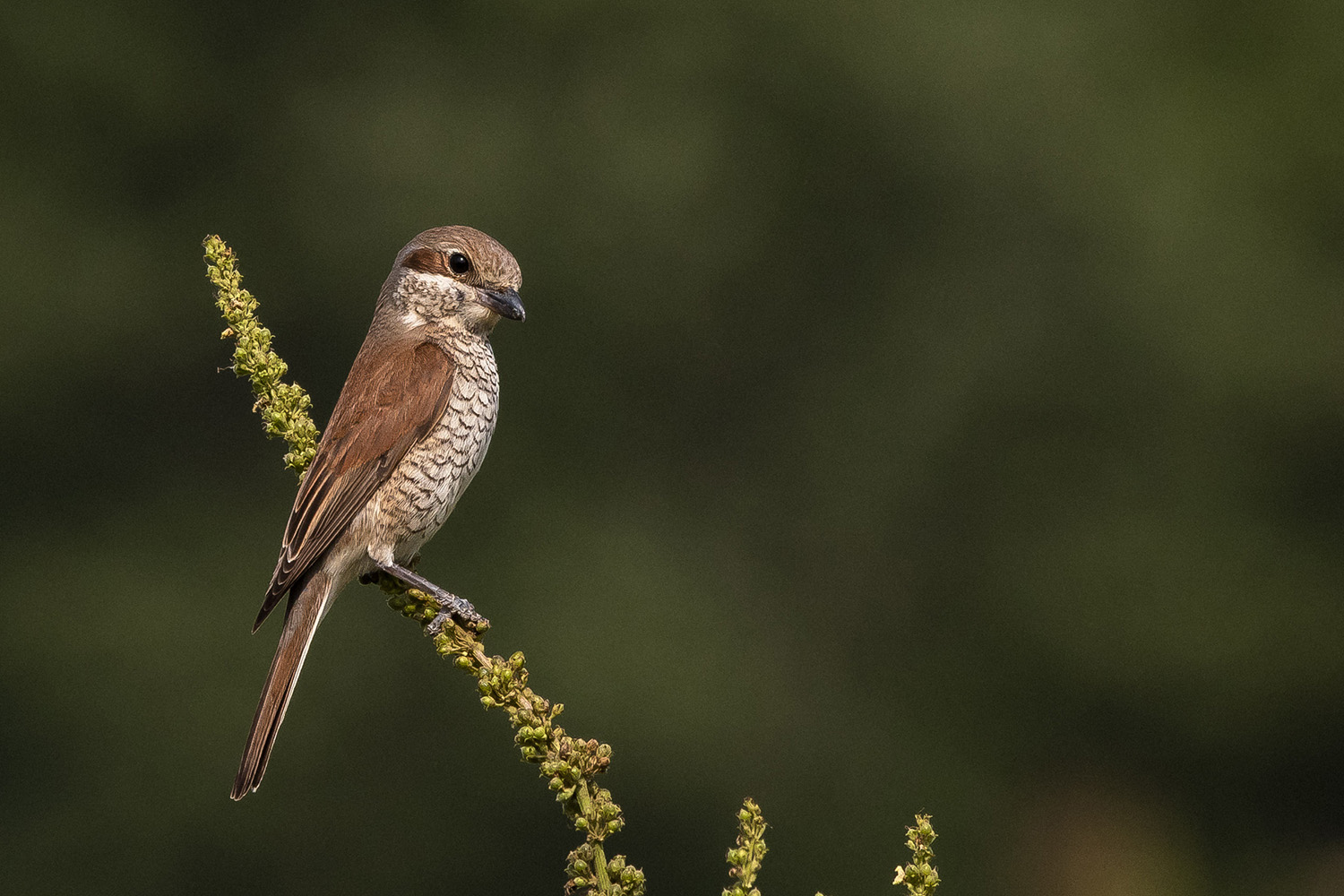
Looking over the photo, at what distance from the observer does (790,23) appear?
19875mm

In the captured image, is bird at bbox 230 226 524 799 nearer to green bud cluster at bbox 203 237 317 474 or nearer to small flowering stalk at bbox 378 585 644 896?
green bud cluster at bbox 203 237 317 474

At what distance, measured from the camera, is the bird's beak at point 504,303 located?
3.78 m

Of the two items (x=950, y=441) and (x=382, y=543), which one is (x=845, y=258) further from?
(x=382, y=543)

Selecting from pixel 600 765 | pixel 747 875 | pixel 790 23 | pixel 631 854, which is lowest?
pixel 747 875

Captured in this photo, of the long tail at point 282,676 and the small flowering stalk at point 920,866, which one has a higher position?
the long tail at point 282,676

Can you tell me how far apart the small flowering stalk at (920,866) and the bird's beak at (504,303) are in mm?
2060

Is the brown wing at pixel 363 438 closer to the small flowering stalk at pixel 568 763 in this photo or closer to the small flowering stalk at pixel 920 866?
the small flowering stalk at pixel 568 763

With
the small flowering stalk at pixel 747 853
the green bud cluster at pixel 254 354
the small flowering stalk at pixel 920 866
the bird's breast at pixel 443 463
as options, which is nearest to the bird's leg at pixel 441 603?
the bird's breast at pixel 443 463

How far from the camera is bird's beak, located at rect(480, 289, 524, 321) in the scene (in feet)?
12.4

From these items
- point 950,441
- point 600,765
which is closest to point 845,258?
point 950,441

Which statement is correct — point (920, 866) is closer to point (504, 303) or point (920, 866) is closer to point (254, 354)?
point (254, 354)

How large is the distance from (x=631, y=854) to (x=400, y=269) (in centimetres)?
1138

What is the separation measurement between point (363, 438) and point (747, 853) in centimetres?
191

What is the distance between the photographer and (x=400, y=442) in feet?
12.1
